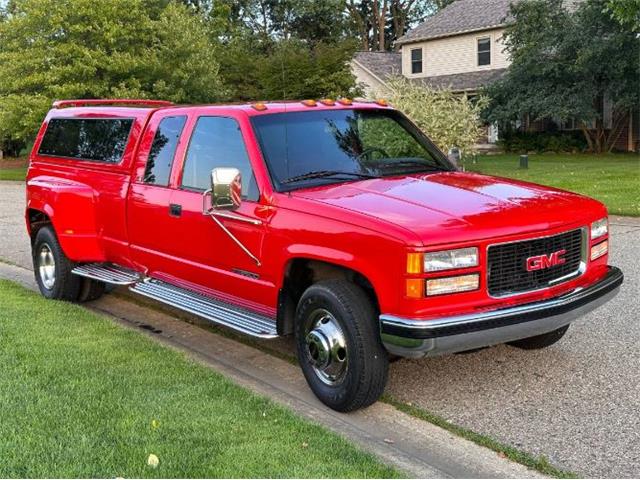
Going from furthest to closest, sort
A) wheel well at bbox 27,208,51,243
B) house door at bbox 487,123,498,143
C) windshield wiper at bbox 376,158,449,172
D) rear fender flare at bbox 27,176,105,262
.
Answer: house door at bbox 487,123,498,143, wheel well at bbox 27,208,51,243, rear fender flare at bbox 27,176,105,262, windshield wiper at bbox 376,158,449,172

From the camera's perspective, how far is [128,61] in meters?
22.8

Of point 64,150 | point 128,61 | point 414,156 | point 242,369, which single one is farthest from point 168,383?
point 128,61

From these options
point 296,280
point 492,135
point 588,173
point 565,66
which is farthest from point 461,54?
point 296,280

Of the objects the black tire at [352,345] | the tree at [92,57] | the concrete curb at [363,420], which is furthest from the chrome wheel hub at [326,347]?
the tree at [92,57]

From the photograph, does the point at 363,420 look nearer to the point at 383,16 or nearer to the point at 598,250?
the point at 598,250

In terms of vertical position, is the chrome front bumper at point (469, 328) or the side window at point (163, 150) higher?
the side window at point (163, 150)

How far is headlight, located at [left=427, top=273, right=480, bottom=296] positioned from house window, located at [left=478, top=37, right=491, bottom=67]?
101 feet

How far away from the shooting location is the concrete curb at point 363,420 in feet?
12.2

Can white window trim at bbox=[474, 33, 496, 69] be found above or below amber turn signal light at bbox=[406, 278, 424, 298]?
above

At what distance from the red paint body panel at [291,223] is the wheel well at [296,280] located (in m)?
0.06

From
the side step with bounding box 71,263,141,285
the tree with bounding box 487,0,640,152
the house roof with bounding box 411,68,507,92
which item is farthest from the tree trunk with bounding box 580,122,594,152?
the side step with bounding box 71,263,141,285

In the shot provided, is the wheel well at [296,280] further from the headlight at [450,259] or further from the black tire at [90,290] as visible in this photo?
the black tire at [90,290]

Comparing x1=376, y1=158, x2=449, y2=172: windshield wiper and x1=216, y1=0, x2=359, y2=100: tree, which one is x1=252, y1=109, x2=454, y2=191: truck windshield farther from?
x1=216, y1=0, x2=359, y2=100: tree

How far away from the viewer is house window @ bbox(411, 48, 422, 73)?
35250mm
